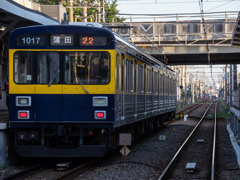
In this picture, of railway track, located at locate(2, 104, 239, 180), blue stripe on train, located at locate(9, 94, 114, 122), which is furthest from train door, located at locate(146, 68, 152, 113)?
blue stripe on train, located at locate(9, 94, 114, 122)

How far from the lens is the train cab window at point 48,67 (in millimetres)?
10703

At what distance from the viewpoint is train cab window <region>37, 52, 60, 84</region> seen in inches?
421

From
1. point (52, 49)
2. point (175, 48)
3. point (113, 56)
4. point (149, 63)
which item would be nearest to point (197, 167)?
point (113, 56)

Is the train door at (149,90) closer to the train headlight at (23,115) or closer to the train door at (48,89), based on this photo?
the train door at (48,89)

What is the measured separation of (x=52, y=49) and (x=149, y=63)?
6.44 m

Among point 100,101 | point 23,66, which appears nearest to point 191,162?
point 100,101

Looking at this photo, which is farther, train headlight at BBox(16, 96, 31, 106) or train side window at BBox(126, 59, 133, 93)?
train side window at BBox(126, 59, 133, 93)

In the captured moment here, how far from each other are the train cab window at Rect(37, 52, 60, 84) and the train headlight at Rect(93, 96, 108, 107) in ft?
3.14

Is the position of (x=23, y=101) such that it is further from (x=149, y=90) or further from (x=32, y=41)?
(x=149, y=90)

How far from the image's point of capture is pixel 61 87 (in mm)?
10688

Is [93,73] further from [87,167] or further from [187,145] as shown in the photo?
[187,145]

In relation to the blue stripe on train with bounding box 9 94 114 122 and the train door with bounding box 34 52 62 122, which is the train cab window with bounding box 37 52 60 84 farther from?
the blue stripe on train with bounding box 9 94 114 122

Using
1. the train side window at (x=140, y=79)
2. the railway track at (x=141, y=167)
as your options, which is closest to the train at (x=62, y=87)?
the railway track at (x=141, y=167)

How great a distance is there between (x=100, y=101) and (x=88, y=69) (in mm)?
766
